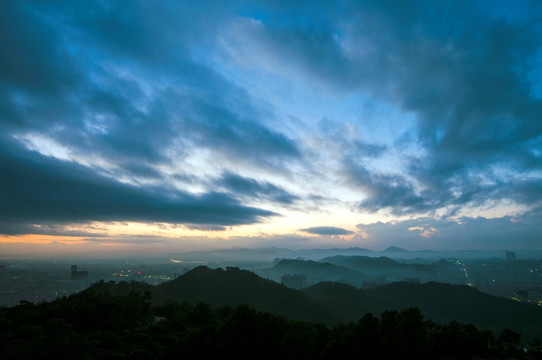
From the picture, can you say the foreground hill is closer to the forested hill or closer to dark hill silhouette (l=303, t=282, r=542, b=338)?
dark hill silhouette (l=303, t=282, r=542, b=338)

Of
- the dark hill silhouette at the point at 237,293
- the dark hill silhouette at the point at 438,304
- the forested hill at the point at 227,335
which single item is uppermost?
the forested hill at the point at 227,335

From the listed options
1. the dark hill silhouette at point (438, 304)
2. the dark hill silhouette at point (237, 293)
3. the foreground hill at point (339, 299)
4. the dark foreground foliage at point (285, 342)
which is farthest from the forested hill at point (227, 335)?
the dark hill silhouette at point (438, 304)

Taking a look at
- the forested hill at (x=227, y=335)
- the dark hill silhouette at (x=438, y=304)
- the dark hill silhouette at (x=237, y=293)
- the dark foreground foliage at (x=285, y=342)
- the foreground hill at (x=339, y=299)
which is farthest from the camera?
the dark hill silhouette at (x=438, y=304)

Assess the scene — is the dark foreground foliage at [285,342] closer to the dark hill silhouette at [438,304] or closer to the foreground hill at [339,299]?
the foreground hill at [339,299]

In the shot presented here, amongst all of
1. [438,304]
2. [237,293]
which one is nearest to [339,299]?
[438,304]

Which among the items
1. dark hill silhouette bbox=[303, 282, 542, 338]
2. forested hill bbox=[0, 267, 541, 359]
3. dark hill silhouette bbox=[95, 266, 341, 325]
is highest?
forested hill bbox=[0, 267, 541, 359]

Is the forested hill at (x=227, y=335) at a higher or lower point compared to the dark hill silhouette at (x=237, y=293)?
higher

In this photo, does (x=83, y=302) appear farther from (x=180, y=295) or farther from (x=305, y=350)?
(x=180, y=295)

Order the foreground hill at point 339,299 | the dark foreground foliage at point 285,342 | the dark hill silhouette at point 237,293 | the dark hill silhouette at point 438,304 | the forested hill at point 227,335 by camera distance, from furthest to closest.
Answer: the dark hill silhouette at point 438,304, the foreground hill at point 339,299, the dark hill silhouette at point 237,293, the forested hill at point 227,335, the dark foreground foliage at point 285,342

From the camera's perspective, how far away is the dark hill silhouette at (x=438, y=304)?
14596 centimetres

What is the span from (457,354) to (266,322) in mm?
20295

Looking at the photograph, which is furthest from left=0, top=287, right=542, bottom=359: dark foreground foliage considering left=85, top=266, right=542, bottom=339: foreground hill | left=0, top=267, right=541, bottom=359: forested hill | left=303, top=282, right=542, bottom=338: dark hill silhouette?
left=303, top=282, right=542, bottom=338: dark hill silhouette

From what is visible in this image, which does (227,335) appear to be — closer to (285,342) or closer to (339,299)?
(285,342)

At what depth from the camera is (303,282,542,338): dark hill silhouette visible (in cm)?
14596
